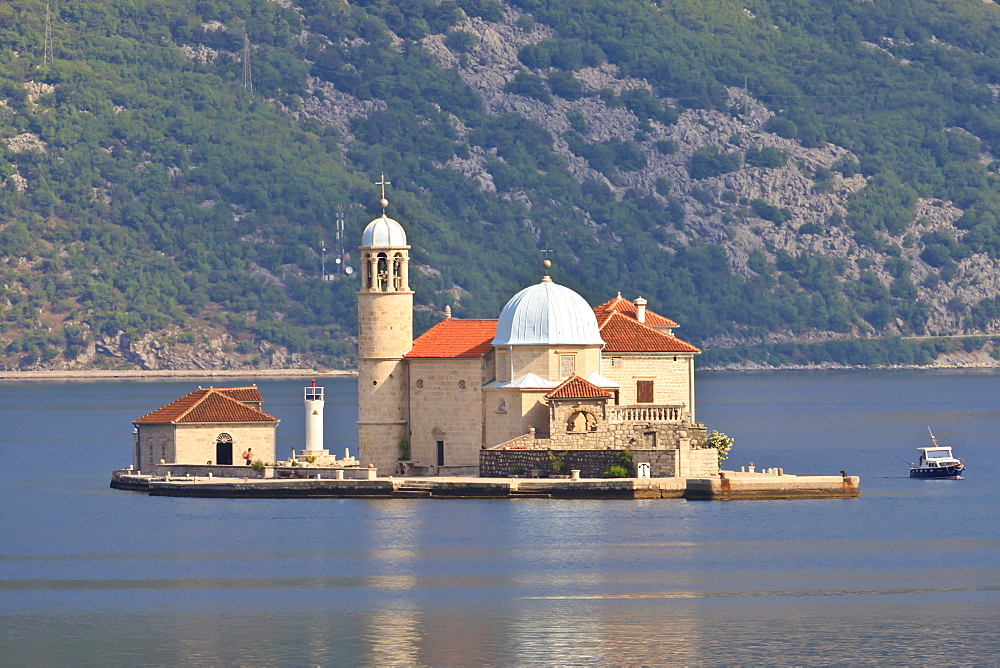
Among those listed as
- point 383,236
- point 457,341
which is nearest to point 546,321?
point 457,341

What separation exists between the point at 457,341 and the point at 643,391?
705 centimetres

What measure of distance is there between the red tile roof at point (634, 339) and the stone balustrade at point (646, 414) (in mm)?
3952

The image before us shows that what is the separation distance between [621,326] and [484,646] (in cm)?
3251

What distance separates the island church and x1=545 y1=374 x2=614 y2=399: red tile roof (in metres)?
0.05

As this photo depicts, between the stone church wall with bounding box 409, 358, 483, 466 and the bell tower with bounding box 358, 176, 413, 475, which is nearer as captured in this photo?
the stone church wall with bounding box 409, 358, 483, 466

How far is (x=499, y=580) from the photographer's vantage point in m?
67.2

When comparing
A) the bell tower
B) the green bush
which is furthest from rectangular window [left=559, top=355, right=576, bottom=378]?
the bell tower

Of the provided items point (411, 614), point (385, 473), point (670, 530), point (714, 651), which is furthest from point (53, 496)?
point (714, 651)

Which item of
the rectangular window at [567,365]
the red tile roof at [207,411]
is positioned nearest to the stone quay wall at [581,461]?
the rectangular window at [567,365]

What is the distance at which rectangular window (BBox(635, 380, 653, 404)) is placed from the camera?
286 ft

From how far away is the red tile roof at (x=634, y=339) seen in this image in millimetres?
87125

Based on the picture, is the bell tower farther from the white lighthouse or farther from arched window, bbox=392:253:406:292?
the white lighthouse

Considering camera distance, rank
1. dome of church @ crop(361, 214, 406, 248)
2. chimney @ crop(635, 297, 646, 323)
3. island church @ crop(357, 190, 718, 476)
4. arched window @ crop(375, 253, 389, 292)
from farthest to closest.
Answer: chimney @ crop(635, 297, 646, 323)
dome of church @ crop(361, 214, 406, 248)
arched window @ crop(375, 253, 389, 292)
island church @ crop(357, 190, 718, 476)

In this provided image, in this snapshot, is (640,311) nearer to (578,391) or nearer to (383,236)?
(578,391)
